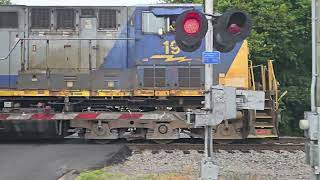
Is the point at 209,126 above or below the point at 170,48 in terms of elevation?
below

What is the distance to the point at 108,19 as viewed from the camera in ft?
42.6

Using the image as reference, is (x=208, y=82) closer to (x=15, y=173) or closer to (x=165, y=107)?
(x=15, y=173)

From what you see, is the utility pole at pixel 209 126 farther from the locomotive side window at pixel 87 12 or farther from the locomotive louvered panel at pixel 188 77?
the locomotive side window at pixel 87 12

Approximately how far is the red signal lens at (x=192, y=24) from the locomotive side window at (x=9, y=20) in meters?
8.34

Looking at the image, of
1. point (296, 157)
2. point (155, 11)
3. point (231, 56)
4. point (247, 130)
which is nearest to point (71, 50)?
point (155, 11)

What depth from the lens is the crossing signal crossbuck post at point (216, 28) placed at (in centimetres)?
584

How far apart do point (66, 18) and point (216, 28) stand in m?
7.73

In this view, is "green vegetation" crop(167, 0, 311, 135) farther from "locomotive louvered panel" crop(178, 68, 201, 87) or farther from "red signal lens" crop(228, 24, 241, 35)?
"red signal lens" crop(228, 24, 241, 35)

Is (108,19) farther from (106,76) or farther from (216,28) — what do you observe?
(216,28)

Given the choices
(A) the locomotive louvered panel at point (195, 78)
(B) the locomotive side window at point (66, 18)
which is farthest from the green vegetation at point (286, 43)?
(B) the locomotive side window at point (66, 18)

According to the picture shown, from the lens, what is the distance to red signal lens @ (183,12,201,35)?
5.84 metres

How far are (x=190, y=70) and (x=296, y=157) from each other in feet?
11.9

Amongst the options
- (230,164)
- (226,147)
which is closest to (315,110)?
(230,164)

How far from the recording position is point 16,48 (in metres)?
12.9
